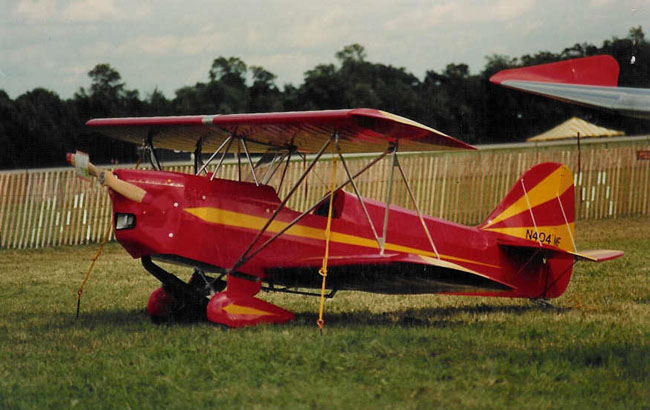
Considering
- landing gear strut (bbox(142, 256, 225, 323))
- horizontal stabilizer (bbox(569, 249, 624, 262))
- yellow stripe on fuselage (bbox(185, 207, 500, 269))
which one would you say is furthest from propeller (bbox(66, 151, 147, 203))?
horizontal stabilizer (bbox(569, 249, 624, 262))

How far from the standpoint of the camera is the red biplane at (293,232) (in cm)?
753

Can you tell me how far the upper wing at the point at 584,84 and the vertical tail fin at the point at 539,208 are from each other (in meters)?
4.65

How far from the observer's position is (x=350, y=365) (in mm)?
5898

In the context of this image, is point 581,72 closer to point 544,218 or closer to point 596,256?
point 596,256

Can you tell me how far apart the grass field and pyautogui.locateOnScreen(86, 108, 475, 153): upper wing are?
73.9 inches

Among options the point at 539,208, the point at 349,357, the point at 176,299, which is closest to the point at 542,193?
the point at 539,208

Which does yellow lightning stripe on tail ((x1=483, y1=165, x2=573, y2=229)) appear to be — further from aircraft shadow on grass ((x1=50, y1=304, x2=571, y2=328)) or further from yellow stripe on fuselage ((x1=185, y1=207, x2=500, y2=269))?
yellow stripe on fuselage ((x1=185, y1=207, x2=500, y2=269))

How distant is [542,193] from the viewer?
9492mm

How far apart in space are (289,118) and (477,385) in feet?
10.7

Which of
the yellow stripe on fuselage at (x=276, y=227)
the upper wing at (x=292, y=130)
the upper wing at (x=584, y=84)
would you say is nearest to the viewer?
the upper wing at (x=584, y=84)

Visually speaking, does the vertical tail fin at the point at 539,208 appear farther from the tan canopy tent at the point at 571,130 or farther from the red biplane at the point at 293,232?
the tan canopy tent at the point at 571,130

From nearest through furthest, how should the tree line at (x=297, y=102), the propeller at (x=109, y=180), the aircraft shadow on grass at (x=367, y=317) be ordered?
the propeller at (x=109, y=180) < the aircraft shadow on grass at (x=367, y=317) < the tree line at (x=297, y=102)

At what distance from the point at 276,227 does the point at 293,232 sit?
191 mm

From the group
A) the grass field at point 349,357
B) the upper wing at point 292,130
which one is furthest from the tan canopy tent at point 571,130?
the upper wing at point 292,130
